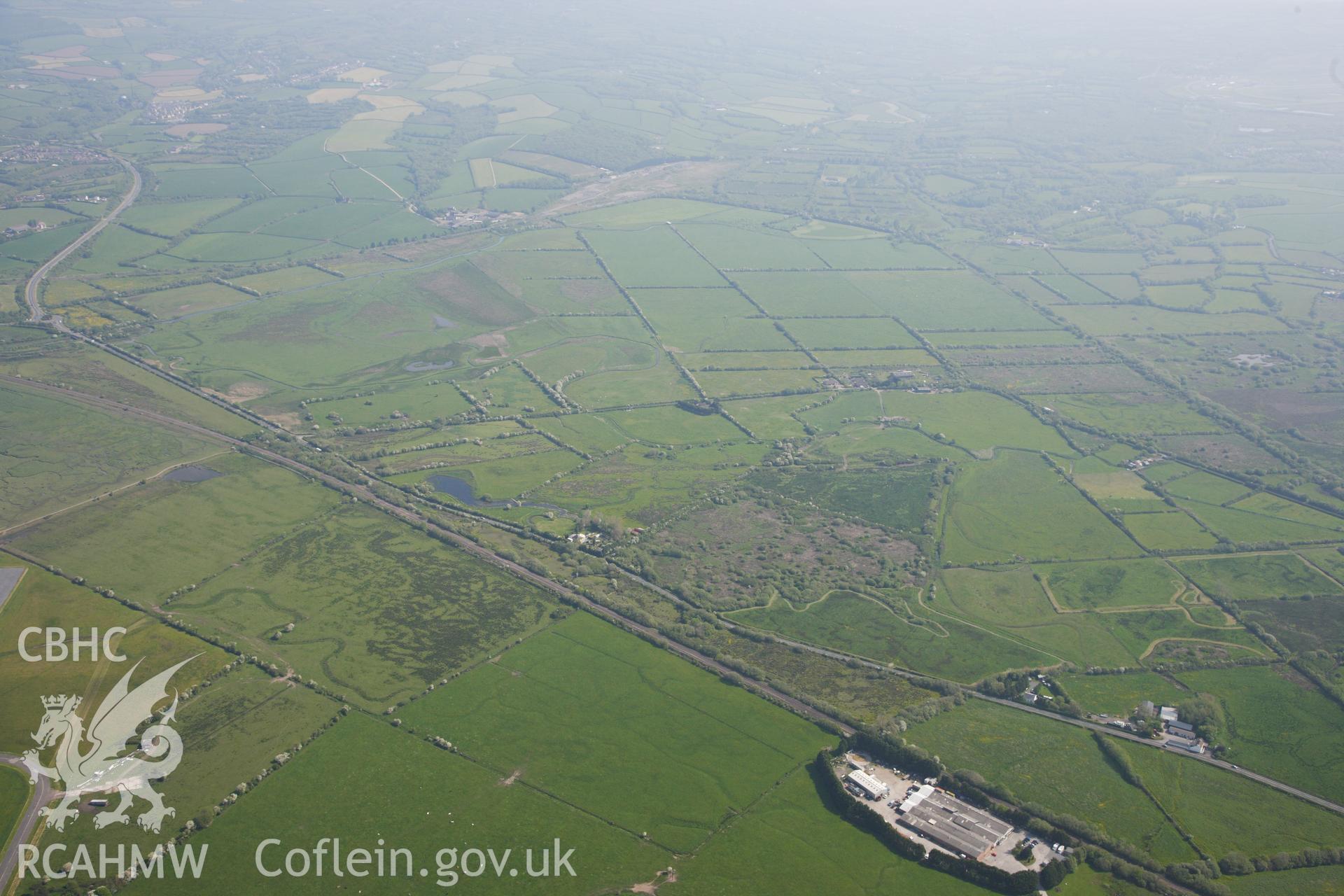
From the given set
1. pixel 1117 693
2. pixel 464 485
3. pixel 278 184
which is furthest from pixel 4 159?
pixel 1117 693

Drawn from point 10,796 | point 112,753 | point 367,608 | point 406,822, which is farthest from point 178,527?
point 406,822

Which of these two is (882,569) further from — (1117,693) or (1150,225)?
(1150,225)

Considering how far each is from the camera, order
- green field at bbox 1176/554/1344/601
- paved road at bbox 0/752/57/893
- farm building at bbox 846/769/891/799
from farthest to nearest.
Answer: green field at bbox 1176/554/1344/601 → farm building at bbox 846/769/891/799 → paved road at bbox 0/752/57/893

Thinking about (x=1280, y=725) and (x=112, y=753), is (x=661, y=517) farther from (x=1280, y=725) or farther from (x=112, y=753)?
(x=1280, y=725)

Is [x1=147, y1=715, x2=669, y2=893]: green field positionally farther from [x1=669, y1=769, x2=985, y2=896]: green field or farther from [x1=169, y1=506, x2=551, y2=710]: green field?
[x1=169, y1=506, x2=551, y2=710]: green field

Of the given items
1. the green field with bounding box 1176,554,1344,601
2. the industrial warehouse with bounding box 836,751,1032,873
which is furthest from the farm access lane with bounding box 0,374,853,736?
the green field with bounding box 1176,554,1344,601
